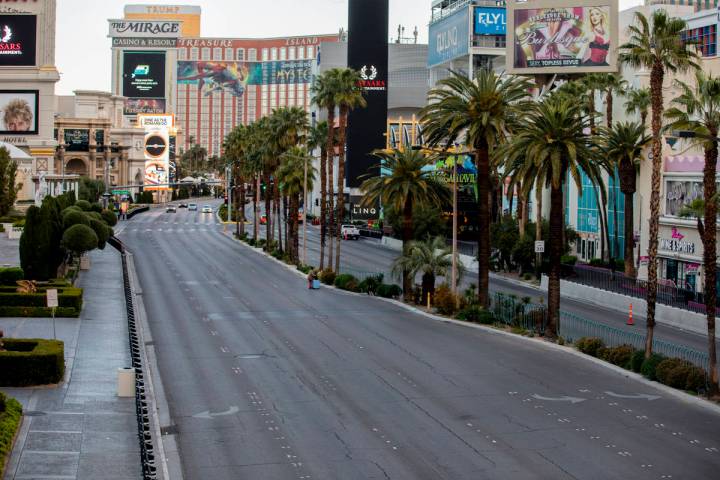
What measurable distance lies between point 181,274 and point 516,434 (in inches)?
1900

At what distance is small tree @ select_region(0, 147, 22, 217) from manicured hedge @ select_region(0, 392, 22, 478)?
78.2 metres

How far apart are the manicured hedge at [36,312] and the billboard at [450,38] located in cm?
9399

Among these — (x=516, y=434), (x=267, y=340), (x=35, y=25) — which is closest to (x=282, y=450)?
(x=516, y=434)

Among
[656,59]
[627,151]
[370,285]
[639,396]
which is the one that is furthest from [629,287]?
[639,396]

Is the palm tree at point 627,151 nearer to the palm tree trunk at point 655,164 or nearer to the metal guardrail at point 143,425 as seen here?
the palm tree trunk at point 655,164


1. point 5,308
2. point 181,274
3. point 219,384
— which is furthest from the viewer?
point 181,274

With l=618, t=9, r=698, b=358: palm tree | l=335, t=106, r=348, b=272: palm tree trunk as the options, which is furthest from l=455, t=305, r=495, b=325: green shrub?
l=335, t=106, r=348, b=272: palm tree trunk

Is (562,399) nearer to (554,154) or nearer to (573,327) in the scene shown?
(554,154)

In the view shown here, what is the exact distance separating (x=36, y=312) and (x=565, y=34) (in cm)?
5048

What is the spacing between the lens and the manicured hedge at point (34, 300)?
48.5 metres

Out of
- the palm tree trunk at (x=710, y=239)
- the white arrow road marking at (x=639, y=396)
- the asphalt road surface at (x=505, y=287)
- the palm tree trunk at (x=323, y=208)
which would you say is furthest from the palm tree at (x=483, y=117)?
the palm tree trunk at (x=323, y=208)

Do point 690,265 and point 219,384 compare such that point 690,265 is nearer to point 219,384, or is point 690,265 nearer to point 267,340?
point 267,340

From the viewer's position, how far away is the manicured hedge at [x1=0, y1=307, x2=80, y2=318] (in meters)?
47.8

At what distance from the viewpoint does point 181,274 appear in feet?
241
